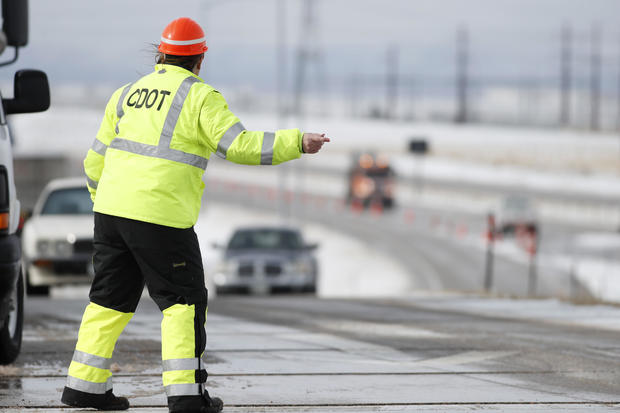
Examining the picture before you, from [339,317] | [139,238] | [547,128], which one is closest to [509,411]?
[139,238]

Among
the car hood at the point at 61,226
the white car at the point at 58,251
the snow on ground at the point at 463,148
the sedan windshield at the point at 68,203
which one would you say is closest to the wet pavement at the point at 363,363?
the white car at the point at 58,251

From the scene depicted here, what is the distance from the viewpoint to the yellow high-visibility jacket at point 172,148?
515 centimetres

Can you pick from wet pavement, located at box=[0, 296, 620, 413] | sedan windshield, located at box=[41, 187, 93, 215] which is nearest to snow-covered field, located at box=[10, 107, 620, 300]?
sedan windshield, located at box=[41, 187, 93, 215]

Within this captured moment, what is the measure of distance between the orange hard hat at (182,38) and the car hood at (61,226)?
10.8 metres

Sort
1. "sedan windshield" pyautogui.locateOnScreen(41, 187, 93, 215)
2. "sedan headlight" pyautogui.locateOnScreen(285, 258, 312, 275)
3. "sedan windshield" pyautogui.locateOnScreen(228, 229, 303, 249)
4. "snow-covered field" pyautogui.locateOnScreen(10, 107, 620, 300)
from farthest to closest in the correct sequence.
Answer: "snow-covered field" pyautogui.locateOnScreen(10, 107, 620, 300)
"sedan windshield" pyautogui.locateOnScreen(228, 229, 303, 249)
"sedan headlight" pyautogui.locateOnScreen(285, 258, 312, 275)
"sedan windshield" pyautogui.locateOnScreen(41, 187, 93, 215)

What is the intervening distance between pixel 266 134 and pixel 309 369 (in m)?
2.32

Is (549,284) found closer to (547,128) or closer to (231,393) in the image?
(231,393)

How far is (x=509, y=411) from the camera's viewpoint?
18.5 feet

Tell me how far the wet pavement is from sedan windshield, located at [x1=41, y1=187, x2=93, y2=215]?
18.2 feet

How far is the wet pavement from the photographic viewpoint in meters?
5.93

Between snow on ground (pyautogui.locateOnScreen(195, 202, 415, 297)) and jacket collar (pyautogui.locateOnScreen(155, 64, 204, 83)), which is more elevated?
jacket collar (pyautogui.locateOnScreen(155, 64, 204, 83))

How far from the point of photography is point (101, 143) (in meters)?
5.58

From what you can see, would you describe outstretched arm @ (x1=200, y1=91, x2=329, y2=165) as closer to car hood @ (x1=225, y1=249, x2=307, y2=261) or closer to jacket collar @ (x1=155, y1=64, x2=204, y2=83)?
jacket collar @ (x1=155, y1=64, x2=204, y2=83)

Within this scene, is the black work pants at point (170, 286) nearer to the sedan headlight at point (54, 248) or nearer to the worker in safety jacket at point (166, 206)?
the worker in safety jacket at point (166, 206)
